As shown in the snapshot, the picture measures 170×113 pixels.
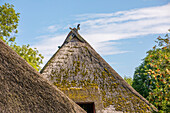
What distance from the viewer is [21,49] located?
80.0 ft

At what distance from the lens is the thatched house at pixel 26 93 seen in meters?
5.85

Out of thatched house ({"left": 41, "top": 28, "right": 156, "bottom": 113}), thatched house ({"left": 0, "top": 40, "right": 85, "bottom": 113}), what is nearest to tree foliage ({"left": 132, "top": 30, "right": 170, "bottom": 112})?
thatched house ({"left": 41, "top": 28, "right": 156, "bottom": 113})

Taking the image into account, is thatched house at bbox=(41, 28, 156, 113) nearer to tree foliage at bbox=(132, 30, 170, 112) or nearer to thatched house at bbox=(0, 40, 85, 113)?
tree foliage at bbox=(132, 30, 170, 112)

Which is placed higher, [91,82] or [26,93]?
[91,82]

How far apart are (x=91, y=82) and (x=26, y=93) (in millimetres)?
4081

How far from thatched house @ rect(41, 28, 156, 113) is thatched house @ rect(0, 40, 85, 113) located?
3272 millimetres

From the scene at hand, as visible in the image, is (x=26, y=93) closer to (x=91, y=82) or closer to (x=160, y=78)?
(x=91, y=82)

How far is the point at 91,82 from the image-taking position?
31.8ft

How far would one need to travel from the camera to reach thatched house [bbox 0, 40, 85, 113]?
5.85 metres

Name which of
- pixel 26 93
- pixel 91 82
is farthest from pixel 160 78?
pixel 26 93

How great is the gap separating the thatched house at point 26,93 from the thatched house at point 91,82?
129 inches

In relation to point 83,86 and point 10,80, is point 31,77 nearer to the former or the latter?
point 10,80

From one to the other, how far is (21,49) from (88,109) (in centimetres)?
1617

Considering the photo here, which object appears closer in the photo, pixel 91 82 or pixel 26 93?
pixel 26 93
